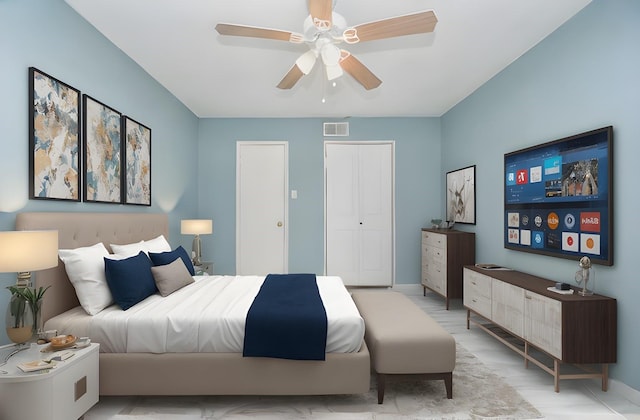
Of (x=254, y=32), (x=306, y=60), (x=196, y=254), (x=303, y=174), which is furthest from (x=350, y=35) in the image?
(x=196, y=254)

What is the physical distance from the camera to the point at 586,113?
249 centimetres

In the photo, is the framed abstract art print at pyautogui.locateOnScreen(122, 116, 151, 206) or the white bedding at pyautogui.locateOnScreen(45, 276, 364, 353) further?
the framed abstract art print at pyautogui.locateOnScreen(122, 116, 151, 206)

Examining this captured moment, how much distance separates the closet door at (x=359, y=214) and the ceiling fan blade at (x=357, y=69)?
2.30 metres

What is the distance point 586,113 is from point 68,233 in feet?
12.6

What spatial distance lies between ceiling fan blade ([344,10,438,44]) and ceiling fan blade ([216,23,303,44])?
37cm

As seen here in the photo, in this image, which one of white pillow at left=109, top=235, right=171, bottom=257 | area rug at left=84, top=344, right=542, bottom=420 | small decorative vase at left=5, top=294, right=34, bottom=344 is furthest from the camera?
white pillow at left=109, top=235, right=171, bottom=257

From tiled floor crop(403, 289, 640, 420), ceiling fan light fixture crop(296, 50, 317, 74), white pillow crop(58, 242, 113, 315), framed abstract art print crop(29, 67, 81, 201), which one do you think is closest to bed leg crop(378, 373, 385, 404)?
tiled floor crop(403, 289, 640, 420)

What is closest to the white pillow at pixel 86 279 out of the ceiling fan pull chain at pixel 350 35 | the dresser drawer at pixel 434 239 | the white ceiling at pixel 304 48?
the white ceiling at pixel 304 48

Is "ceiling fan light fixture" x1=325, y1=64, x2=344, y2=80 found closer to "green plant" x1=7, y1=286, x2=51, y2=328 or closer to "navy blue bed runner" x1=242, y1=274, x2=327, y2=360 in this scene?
"navy blue bed runner" x1=242, y1=274, x2=327, y2=360

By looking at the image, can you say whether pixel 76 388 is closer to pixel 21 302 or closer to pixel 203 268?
pixel 21 302

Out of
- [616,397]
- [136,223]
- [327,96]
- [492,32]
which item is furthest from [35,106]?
[616,397]

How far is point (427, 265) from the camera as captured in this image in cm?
482

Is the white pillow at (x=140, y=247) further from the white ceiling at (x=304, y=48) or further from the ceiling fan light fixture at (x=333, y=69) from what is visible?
the ceiling fan light fixture at (x=333, y=69)

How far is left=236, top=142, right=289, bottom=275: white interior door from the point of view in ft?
17.3
